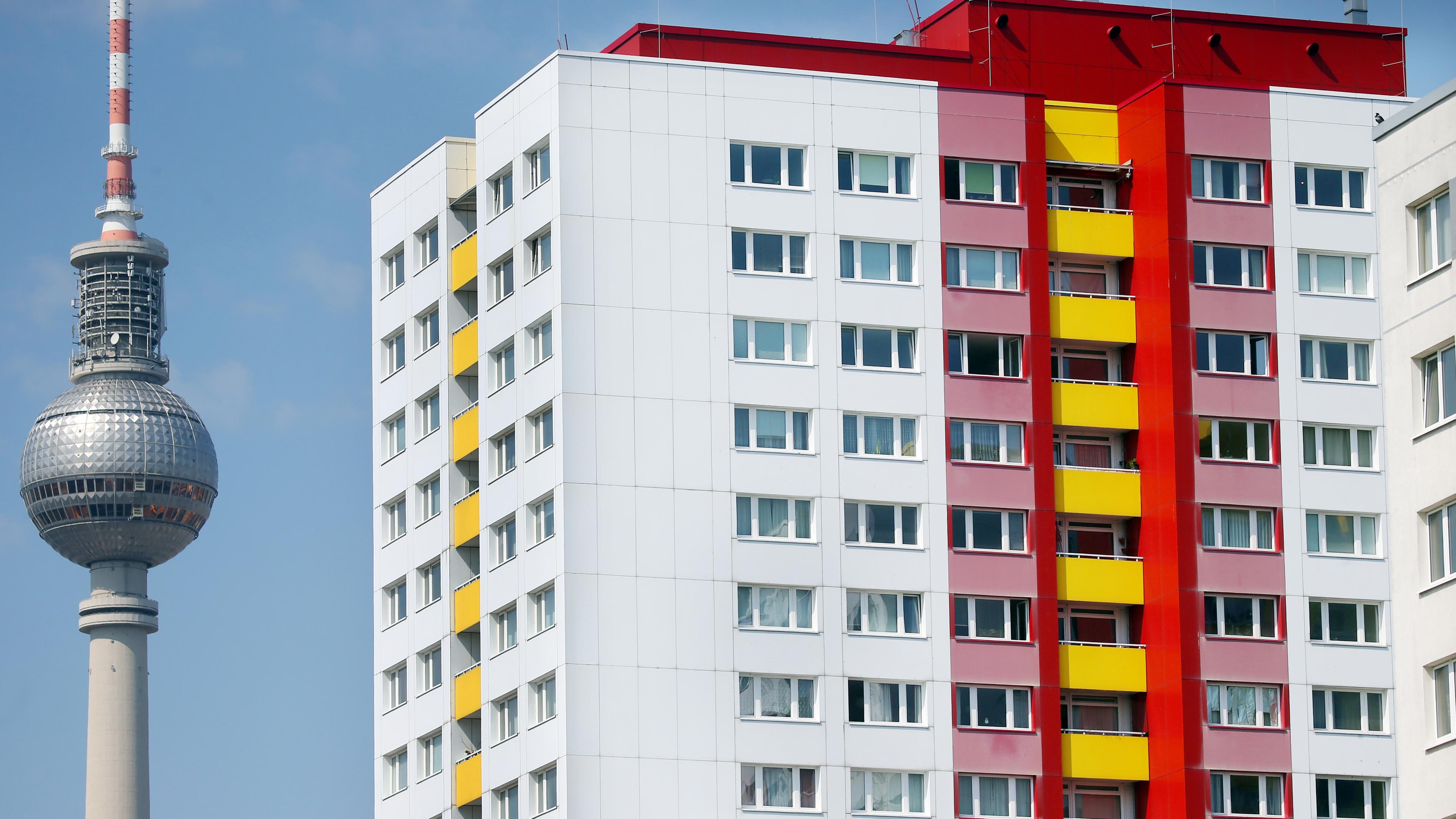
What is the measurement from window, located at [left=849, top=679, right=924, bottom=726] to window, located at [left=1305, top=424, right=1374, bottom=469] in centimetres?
1776

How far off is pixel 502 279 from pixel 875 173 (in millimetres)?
14532

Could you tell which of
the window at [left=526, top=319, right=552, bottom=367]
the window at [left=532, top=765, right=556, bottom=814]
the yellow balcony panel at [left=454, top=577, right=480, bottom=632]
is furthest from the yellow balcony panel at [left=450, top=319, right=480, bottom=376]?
the window at [left=532, top=765, right=556, bottom=814]

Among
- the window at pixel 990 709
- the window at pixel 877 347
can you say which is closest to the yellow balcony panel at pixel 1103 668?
the window at pixel 990 709

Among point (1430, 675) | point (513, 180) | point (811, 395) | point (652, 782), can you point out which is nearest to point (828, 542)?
point (811, 395)

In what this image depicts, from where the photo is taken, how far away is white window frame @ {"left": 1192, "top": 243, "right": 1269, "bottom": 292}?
9381cm

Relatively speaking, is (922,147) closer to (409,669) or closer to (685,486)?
(685,486)

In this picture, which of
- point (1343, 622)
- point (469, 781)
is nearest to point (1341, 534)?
point (1343, 622)

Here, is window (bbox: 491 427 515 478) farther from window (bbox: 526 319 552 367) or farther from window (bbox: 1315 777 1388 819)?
window (bbox: 1315 777 1388 819)

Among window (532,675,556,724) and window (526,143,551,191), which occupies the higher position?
window (526,143,551,191)

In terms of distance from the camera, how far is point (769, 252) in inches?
3593

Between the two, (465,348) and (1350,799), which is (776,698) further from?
(1350,799)

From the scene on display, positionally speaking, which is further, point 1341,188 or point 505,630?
point 1341,188

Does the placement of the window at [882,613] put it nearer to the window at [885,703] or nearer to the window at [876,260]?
the window at [885,703]

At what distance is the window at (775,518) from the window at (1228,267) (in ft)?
57.9
